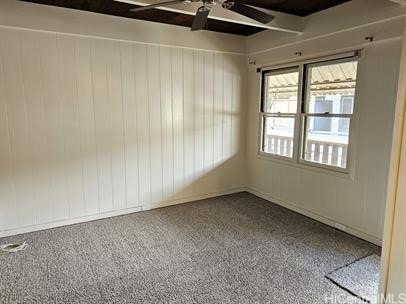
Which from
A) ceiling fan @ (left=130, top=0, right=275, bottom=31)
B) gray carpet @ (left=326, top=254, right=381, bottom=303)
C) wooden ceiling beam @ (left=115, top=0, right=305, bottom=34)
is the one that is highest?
wooden ceiling beam @ (left=115, top=0, right=305, bottom=34)

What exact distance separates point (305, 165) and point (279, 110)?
0.95 meters

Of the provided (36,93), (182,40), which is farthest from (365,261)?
(36,93)

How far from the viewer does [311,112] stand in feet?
12.2

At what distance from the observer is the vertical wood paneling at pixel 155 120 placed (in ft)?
12.6

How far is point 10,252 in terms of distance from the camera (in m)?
2.84

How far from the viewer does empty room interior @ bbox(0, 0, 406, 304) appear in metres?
2.46

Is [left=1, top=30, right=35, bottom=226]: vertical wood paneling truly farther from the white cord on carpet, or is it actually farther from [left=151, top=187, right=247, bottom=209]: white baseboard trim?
[left=151, top=187, right=247, bottom=209]: white baseboard trim

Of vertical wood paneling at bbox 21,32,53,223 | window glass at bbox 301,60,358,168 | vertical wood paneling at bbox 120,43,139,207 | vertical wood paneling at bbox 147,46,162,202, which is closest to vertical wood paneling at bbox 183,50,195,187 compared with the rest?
vertical wood paneling at bbox 147,46,162,202

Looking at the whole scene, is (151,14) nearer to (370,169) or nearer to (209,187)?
(209,187)

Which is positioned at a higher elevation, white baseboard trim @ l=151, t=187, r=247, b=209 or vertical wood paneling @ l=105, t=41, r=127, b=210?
vertical wood paneling @ l=105, t=41, r=127, b=210

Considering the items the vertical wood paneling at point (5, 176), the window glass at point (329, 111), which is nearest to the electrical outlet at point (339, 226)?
the window glass at point (329, 111)

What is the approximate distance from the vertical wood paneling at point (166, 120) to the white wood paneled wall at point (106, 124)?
15mm

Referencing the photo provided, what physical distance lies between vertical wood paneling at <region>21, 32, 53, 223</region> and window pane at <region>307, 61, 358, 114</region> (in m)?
3.33

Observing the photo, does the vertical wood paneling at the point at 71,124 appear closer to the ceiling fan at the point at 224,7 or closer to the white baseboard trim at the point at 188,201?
the white baseboard trim at the point at 188,201
